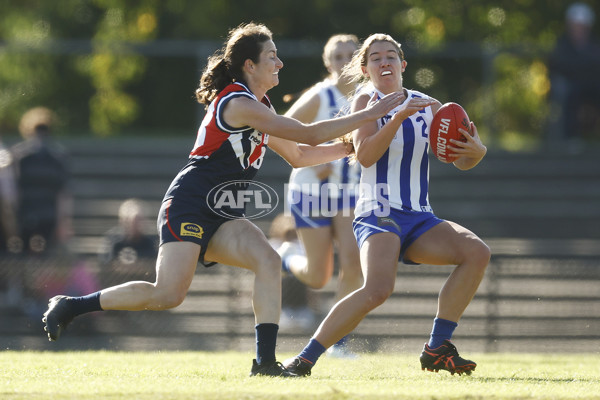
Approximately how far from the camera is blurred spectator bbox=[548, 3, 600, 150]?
1345 cm

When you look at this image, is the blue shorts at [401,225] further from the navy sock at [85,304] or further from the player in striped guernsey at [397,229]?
the navy sock at [85,304]

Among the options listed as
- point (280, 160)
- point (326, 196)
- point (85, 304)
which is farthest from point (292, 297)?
point (85, 304)

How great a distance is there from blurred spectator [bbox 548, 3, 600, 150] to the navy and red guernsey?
8340 millimetres

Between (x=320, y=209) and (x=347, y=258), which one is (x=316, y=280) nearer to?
(x=347, y=258)

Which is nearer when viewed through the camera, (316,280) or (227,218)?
A: (227,218)

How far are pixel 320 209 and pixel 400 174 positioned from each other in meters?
1.81

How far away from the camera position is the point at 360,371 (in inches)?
264

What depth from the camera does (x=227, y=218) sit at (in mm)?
6039

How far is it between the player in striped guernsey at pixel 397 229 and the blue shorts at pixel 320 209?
1.67 meters

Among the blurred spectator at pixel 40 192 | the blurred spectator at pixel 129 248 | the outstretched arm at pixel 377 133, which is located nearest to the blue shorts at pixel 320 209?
the outstretched arm at pixel 377 133

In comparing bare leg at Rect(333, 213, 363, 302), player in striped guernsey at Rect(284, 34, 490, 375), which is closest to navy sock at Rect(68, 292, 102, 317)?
player in striped guernsey at Rect(284, 34, 490, 375)

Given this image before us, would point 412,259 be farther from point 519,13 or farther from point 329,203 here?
point 519,13

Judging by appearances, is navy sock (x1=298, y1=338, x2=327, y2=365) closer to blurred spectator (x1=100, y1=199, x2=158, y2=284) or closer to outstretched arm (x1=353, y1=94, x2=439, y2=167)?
outstretched arm (x1=353, y1=94, x2=439, y2=167)

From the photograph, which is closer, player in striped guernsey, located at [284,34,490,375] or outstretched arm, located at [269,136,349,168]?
player in striped guernsey, located at [284,34,490,375]
